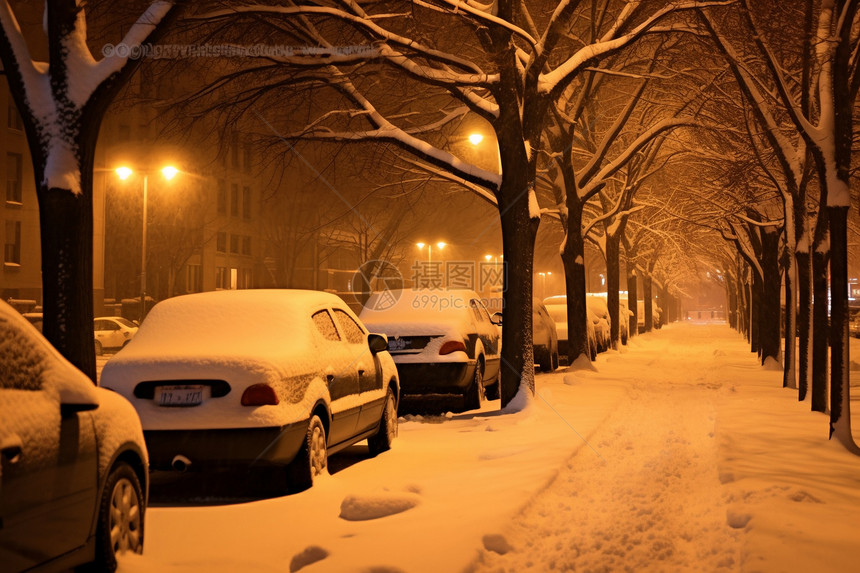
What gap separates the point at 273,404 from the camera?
7.85 metres

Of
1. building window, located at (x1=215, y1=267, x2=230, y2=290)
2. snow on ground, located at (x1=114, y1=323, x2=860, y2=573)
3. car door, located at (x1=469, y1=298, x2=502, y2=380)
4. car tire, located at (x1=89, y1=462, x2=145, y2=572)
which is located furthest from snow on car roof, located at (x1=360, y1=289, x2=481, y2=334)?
building window, located at (x1=215, y1=267, x2=230, y2=290)

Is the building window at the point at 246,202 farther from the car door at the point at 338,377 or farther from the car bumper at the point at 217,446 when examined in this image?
the car bumper at the point at 217,446

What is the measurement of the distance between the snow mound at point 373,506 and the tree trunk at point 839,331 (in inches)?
208

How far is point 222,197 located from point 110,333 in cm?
3368

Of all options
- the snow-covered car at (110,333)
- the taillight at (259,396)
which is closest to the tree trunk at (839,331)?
the taillight at (259,396)

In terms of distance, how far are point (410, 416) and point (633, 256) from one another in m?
35.3

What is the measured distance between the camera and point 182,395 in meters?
7.91

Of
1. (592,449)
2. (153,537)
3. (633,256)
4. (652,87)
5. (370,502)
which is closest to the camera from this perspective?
(153,537)

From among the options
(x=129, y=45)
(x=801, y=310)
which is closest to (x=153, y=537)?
(x=129, y=45)

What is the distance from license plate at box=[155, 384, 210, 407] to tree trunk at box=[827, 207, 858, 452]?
21.3 feet

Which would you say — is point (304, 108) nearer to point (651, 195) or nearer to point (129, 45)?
point (129, 45)

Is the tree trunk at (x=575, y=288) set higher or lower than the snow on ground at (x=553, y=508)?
higher

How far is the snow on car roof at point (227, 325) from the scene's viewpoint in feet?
27.2

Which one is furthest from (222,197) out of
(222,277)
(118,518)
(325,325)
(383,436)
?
(118,518)
